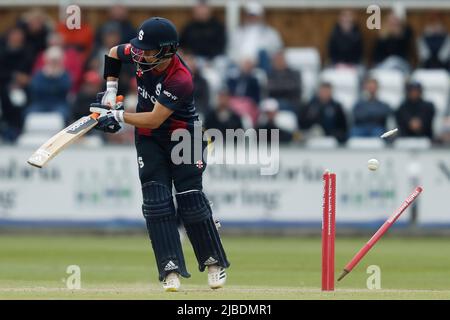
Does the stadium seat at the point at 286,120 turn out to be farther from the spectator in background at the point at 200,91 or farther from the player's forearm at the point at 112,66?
the player's forearm at the point at 112,66

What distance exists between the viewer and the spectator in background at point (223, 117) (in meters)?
20.8

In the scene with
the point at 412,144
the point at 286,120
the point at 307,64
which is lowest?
the point at 412,144

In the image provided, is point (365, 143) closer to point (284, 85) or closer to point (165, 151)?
point (284, 85)

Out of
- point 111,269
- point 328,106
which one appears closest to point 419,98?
point 328,106

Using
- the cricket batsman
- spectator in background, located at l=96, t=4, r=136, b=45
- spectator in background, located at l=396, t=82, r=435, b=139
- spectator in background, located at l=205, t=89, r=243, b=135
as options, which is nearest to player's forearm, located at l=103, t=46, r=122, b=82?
the cricket batsman

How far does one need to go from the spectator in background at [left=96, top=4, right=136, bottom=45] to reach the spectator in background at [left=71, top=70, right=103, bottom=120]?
1.18m

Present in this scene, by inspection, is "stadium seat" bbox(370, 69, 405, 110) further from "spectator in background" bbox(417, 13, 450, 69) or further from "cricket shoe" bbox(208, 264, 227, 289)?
"cricket shoe" bbox(208, 264, 227, 289)

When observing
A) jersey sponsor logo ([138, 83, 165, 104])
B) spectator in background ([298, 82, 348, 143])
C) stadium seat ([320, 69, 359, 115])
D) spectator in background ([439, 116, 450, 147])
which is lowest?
jersey sponsor logo ([138, 83, 165, 104])

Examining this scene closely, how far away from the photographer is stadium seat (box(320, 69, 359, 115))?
22484mm

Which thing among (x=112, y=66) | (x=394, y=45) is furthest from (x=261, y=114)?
(x=112, y=66)

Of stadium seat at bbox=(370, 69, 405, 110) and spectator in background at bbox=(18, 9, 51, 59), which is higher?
spectator in background at bbox=(18, 9, 51, 59)

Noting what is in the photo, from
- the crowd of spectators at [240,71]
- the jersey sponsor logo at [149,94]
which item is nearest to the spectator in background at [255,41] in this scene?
the crowd of spectators at [240,71]

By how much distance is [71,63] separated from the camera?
2281 centimetres

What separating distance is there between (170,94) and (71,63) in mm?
11768
